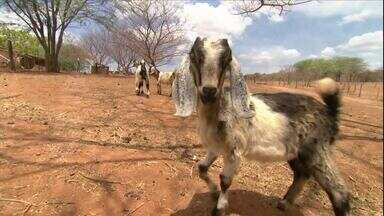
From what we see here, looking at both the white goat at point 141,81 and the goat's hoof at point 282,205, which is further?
the white goat at point 141,81

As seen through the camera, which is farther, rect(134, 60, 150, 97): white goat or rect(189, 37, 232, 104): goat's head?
rect(134, 60, 150, 97): white goat

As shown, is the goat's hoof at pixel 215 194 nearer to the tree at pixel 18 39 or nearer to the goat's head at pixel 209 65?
the goat's head at pixel 209 65

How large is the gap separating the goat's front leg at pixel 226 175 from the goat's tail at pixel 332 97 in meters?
1.26

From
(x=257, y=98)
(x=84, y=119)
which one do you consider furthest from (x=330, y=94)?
(x=84, y=119)

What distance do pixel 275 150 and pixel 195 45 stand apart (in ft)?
4.48

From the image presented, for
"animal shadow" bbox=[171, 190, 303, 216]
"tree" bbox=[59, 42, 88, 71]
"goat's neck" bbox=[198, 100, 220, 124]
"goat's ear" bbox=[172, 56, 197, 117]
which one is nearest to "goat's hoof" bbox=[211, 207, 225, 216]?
"animal shadow" bbox=[171, 190, 303, 216]

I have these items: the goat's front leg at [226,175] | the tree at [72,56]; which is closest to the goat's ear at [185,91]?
the goat's front leg at [226,175]

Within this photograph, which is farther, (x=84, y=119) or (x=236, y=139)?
(x=84, y=119)

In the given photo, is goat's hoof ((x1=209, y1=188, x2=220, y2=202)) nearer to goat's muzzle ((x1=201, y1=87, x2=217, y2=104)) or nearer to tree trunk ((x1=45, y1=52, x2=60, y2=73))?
goat's muzzle ((x1=201, y1=87, x2=217, y2=104))

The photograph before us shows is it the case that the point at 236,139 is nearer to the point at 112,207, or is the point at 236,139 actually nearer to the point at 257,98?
the point at 257,98

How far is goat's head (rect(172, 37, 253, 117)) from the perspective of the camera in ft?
11.3

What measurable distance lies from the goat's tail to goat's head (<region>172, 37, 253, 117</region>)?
1031 millimetres

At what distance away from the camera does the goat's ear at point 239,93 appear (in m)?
3.72

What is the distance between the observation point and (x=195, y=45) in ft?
11.9
